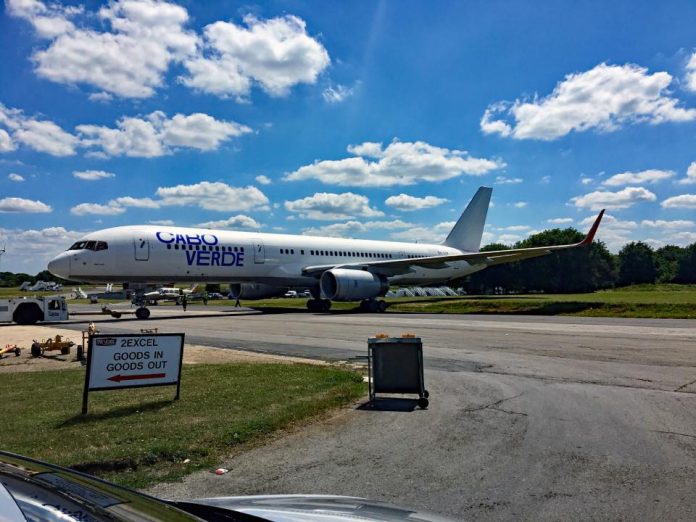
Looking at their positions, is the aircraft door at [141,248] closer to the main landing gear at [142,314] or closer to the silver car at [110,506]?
the main landing gear at [142,314]

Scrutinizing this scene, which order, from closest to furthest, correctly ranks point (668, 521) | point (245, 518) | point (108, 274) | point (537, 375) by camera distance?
1. point (245, 518)
2. point (668, 521)
3. point (537, 375)
4. point (108, 274)

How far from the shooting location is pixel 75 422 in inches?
257

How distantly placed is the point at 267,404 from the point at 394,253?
3376cm

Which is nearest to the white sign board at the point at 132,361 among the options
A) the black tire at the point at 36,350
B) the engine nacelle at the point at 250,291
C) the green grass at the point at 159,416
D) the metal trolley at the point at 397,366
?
the green grass at the point at 159,416

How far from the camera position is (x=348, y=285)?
1199 inches

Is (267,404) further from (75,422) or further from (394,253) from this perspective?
(394,253)

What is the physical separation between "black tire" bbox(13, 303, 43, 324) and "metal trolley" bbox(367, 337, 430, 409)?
23.8 m

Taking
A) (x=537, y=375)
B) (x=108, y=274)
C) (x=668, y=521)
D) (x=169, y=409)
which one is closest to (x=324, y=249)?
(x=108, y=274)

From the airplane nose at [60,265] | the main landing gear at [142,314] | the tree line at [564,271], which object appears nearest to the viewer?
the airplane nose at [60,265]

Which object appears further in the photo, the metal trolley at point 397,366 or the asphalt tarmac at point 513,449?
the metal trolley at point 397,366

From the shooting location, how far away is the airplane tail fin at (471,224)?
46062 mm

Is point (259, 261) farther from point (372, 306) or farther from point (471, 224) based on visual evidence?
point (471, 224)

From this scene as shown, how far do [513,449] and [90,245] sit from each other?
2458cm

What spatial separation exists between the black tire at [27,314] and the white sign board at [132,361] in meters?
22.0
